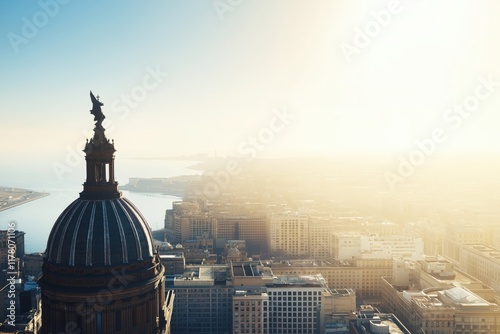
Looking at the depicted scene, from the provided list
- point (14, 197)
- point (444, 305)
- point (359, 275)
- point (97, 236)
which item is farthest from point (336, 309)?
point (14, 197)

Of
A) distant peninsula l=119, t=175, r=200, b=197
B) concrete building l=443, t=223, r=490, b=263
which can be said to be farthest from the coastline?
concrete building l=443, t=223, r=490, b=263

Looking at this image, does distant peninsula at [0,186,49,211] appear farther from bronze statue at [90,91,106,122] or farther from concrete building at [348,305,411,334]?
bronze statue at [90,91,106,122]

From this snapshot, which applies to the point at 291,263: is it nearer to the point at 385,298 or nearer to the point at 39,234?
the point at 385,298

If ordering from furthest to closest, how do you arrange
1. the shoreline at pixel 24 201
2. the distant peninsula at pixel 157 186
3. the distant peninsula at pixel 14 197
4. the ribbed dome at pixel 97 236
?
1. the distant peninsula at pixel 157 186
2. the distant peninsula at pixel 14 197
3. the shoreline at pixel 24 201
4. the ribbed dome at pixel 97 236

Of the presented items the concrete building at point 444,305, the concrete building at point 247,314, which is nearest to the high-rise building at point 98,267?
the concrete building at point 247,314

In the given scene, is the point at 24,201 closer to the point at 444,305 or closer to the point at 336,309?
the point at 336,309

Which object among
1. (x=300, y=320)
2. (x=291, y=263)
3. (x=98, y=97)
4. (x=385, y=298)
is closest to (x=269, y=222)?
(x=291, y=263)

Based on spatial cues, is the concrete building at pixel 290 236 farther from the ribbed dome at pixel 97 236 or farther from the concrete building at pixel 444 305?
the ribbed dome at pixel 97 236

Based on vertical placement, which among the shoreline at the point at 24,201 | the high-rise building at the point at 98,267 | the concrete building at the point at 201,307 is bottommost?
the concrete building at the point at 201,307
